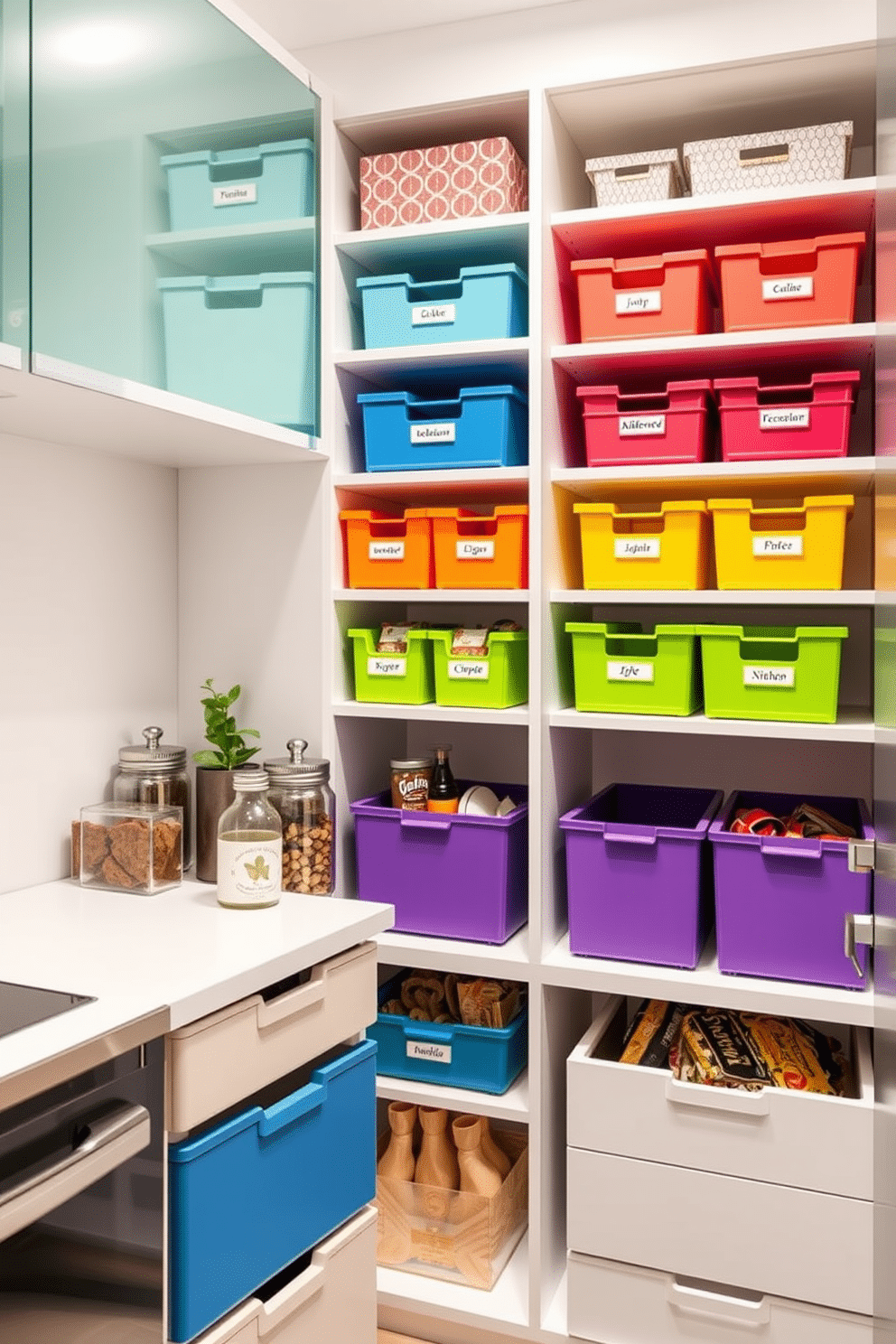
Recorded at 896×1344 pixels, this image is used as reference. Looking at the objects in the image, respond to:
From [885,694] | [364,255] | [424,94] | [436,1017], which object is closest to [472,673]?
[436,1017]

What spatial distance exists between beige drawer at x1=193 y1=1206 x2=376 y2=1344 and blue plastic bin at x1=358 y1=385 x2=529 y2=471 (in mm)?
1366

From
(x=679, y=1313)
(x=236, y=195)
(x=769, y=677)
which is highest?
(x=236, y=195)

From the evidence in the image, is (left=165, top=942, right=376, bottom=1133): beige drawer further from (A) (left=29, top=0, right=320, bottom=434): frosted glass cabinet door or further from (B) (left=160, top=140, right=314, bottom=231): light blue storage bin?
(B) (left=160, top=140, right=314, bottom=231): light blue storage bin

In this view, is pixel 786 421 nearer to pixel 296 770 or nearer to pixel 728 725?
pixel 728 725

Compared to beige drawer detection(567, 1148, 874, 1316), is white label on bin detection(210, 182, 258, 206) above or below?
above

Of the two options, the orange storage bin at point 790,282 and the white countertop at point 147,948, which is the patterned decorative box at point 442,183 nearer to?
the orange storage bin at point 790,282

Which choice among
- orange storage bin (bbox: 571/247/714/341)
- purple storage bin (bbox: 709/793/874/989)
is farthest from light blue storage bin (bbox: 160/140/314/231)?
purple storage bin (bbox: 709/793/874/989)

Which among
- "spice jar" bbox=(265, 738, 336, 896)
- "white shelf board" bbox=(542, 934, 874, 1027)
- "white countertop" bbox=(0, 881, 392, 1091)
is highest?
"spice jar" bbox=(265, 738, 336, 896)

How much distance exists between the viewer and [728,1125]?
6.45 feet

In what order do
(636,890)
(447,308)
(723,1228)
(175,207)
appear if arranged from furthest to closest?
(447,308)
(636,890)
(723,1228)
(175,207)

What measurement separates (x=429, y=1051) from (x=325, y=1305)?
61 cm

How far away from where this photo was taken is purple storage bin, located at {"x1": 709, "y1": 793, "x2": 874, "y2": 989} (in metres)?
1.94

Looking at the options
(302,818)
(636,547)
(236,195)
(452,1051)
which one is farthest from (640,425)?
(452,1051)

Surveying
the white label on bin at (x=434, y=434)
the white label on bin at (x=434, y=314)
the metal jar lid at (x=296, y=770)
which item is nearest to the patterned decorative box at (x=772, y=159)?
the white label on bin at (x=434, y=314)
